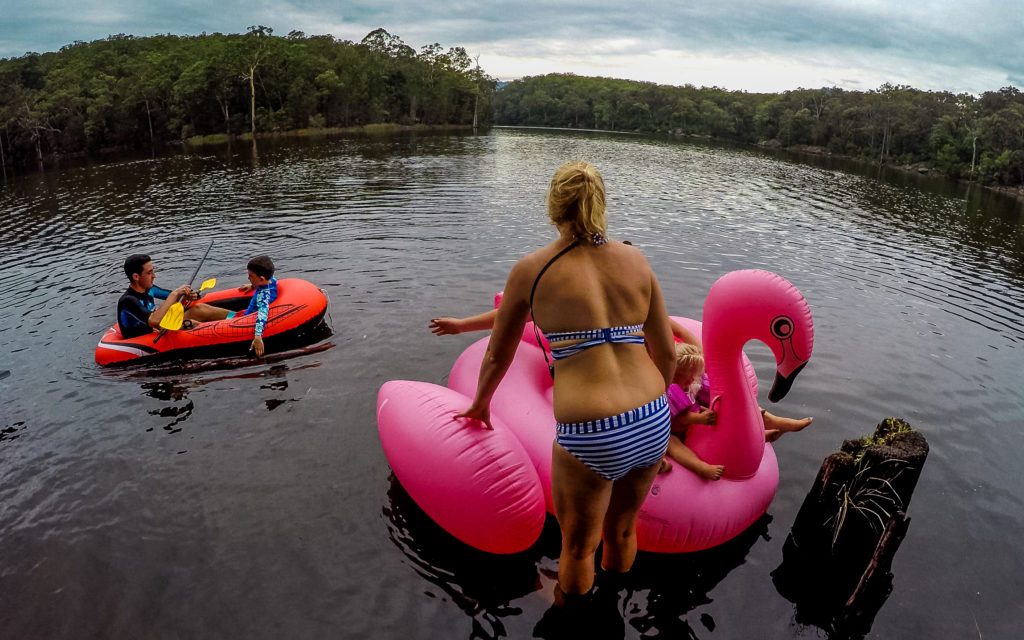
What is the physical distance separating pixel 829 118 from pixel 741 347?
73.3 metres

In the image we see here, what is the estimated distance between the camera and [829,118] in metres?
64.4

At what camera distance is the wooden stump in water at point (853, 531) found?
11.2 feet

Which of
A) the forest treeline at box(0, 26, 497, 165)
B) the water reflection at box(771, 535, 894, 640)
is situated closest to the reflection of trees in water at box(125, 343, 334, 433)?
the water reflection at box(771, 535, 894, 640)

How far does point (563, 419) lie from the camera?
8.23 ft

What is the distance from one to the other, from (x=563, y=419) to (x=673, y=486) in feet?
5.22

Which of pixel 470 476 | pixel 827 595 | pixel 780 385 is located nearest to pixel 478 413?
pixel 470 476

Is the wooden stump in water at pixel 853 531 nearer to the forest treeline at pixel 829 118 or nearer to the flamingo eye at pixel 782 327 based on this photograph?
the flamingo eye at pixel 782 327

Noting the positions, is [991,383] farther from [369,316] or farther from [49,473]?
[49,473]

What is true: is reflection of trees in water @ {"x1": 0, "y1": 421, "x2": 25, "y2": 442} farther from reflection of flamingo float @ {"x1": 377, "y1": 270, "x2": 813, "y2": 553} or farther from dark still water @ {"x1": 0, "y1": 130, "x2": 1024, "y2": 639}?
reflection of flamingo float @ {"x1": 377, "y1": 270, "x2": 813, "y2": 553}

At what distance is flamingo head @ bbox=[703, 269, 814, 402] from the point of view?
3.51m

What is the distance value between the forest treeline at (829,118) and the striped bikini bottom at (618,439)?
4421 cm

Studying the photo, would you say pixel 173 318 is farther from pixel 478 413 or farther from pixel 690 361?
pixel 690 361

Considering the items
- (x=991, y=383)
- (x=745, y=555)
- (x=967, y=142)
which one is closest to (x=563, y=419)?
(x=745, y=555)

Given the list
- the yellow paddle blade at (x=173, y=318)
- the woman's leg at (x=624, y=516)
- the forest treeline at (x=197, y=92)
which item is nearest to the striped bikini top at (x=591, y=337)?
the woman's leg at (x=624, y=516)
